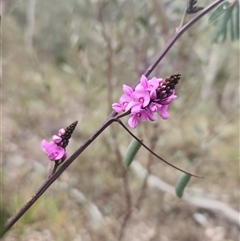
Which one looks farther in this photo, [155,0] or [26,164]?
[26,164]

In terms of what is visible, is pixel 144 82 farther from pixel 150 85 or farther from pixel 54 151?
pixel 54 151

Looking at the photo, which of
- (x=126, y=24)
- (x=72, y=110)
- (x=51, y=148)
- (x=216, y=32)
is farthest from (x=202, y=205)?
(x=72, y=110)

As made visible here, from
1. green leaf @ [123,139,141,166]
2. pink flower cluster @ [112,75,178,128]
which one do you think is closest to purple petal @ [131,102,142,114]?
pink flower cluster @ [112,75,178,128]

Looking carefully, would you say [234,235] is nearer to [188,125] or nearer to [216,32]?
[216,32]

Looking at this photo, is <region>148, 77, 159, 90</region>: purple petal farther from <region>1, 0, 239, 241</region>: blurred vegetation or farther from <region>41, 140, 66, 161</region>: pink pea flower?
<region>1, 0, 239, 241</region>: blurred vegetation

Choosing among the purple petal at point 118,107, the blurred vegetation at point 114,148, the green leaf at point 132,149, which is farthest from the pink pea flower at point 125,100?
the blurred vegetation at point 114,148

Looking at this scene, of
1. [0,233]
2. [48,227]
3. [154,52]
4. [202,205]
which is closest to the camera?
[0,233]

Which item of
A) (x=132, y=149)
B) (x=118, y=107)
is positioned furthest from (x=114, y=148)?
(x=118, y=107)

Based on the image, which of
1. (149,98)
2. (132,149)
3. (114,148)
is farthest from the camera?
(114,148)
